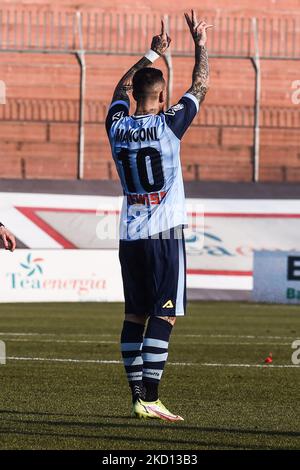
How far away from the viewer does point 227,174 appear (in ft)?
99.7

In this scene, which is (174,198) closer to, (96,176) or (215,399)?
(215,399)

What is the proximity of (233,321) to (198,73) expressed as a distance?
11.6 meters

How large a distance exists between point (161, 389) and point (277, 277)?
1491 centimetres

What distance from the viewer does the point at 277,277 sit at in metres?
24.8

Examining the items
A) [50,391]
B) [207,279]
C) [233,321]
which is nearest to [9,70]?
[207,279]

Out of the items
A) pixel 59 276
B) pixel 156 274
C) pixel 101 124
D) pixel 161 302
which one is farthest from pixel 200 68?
pixel 101 124

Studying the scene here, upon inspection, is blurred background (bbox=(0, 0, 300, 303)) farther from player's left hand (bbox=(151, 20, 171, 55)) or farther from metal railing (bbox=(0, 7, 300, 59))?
player's left hand (bbox=(151, 20, 171, 55))

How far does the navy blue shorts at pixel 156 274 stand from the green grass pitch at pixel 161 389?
2.58 feet

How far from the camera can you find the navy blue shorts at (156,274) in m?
8.34

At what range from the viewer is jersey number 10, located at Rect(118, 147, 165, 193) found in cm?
831

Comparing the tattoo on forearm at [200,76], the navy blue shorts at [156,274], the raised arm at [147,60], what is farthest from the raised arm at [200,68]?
the navy blue shorts at [156,274]

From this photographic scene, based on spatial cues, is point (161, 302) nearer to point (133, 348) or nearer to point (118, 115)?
point (133, 348)

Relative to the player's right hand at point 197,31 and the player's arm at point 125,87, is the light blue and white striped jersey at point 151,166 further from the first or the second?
the player's right hand at point 197,31

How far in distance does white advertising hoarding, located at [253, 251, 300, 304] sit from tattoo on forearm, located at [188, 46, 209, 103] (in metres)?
16.2
